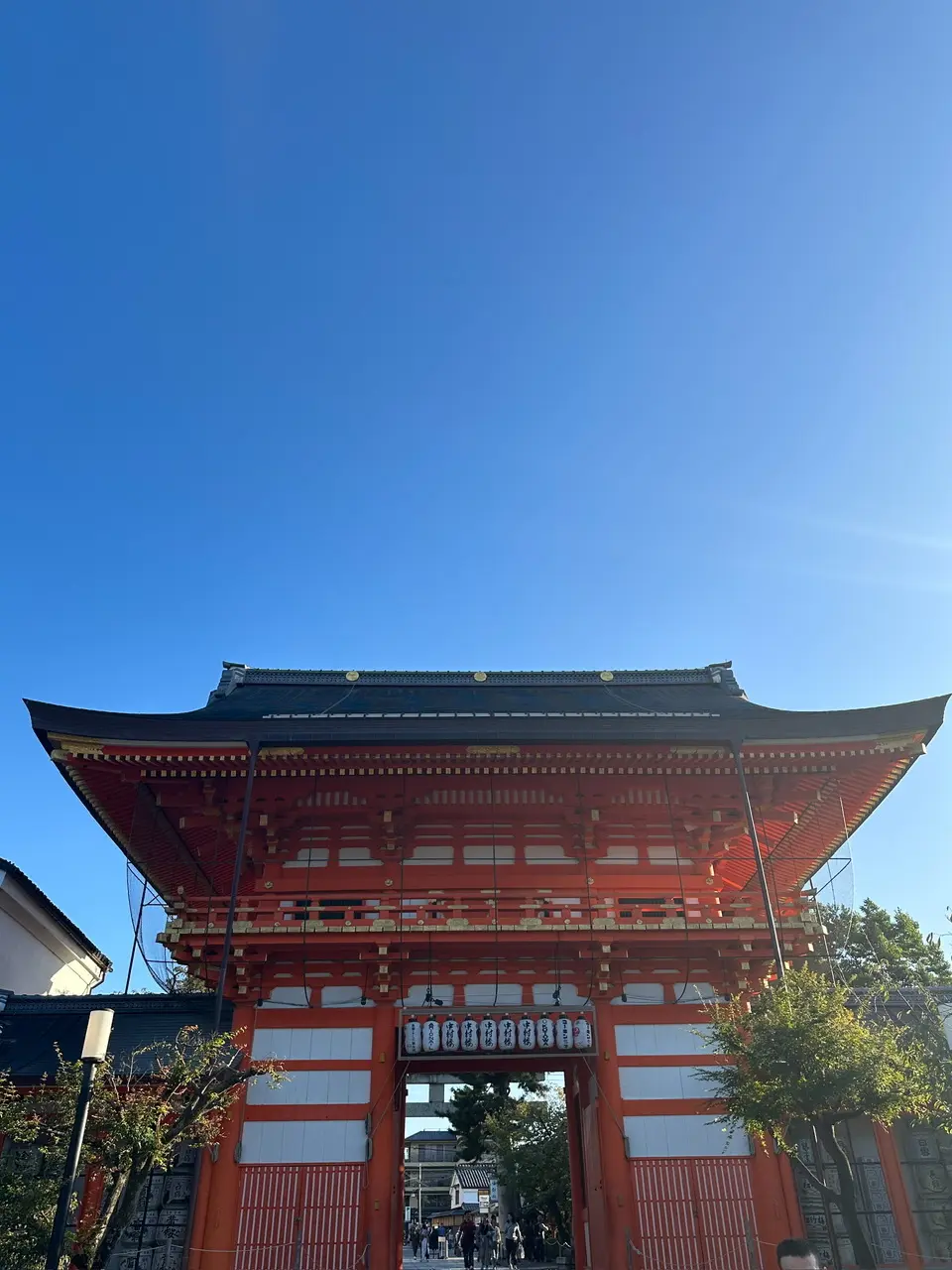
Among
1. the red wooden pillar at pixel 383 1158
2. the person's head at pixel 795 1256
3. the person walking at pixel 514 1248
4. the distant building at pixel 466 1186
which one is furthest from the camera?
the distant building at pixel 466 1186

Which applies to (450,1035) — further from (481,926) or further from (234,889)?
(234,889)

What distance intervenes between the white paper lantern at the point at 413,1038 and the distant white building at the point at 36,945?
1087 centimetres

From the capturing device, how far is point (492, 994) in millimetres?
16969

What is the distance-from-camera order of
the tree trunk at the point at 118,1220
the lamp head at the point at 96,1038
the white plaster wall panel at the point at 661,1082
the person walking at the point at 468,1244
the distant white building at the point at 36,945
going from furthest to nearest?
the person walking at the point at 468,1244 < the distant white building at the point at 36,945 < the white plaster wall panel at the point at 661,1082 < the tree trunk at the point at 118,1220 < the lamp head at the point at 96,1038

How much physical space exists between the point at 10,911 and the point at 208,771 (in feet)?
30.4

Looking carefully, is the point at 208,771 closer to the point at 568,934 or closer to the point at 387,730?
the point at 387,730

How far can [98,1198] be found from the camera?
48.3 feet

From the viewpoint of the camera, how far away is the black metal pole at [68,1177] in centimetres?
906

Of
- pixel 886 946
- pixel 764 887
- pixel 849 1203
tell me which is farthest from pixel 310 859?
pixel 886 946

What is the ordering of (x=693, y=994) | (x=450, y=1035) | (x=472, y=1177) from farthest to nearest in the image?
(x=472, y=1177) < (x=693, y=994) < (x=450, y=1035)

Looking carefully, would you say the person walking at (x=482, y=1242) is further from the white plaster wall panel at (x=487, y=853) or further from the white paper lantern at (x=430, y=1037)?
the white plaster wall panel at (x=487, y=853)

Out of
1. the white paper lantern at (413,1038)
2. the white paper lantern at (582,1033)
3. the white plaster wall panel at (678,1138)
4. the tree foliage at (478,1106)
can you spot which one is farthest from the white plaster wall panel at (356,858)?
the tree foliage at (478,1106)

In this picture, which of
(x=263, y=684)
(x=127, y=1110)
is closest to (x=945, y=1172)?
(x=127, y=1110)

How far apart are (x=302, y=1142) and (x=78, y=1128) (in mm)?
7105
